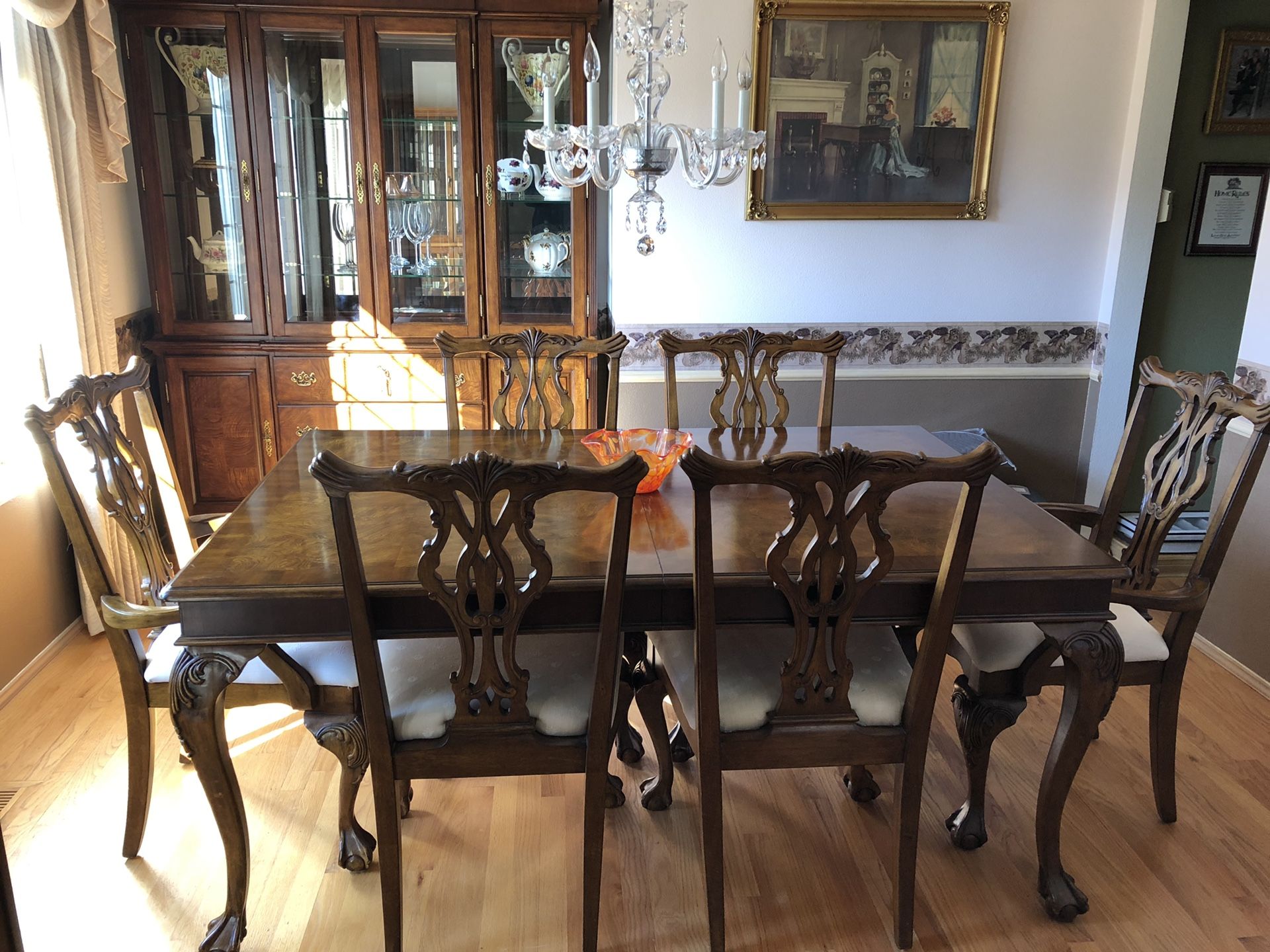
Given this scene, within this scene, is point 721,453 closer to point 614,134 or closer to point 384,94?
point 614,134

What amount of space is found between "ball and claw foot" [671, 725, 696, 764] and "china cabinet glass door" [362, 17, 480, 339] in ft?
5.92

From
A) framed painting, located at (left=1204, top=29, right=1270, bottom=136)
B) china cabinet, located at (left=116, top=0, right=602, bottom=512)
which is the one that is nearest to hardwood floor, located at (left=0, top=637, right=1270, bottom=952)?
china cabinet, located at (left=116, top=0, right=602, bottom=512)

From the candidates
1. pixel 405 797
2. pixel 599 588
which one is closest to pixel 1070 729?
pixel 599 588

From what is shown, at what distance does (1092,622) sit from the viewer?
172cm

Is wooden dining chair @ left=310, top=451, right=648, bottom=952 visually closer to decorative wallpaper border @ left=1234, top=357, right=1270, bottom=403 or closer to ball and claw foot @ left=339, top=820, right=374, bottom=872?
ball and claw foot @ left=339, top=820, right=374, bottom=872

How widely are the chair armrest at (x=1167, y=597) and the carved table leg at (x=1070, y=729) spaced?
0.13m

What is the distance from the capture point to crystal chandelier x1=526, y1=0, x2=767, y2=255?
1895 mm

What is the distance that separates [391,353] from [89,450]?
167 cm

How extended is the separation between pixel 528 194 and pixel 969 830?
2.52m

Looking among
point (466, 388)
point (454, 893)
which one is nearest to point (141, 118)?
point (466, 388)

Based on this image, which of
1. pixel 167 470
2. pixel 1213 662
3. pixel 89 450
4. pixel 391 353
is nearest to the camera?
pixel 89 450

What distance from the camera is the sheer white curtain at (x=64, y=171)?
2.59 meters

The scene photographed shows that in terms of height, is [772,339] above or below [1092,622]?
above

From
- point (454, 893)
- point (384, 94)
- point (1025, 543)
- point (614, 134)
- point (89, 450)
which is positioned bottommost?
point (454, 893)
